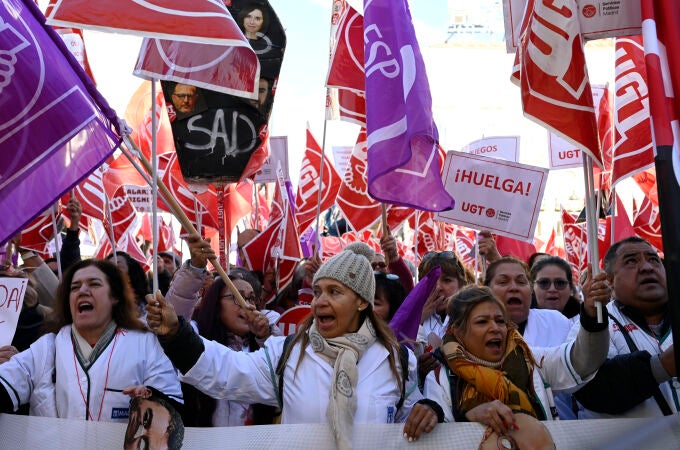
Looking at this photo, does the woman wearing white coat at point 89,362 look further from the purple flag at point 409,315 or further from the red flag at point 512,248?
the red flag at point 512,248

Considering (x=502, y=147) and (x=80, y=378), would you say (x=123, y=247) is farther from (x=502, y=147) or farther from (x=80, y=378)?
(x=80, y=378)

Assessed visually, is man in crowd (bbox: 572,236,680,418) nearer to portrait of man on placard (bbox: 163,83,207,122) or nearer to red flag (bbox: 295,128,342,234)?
portrait of man on placard (bbox: 163,83,207,122)

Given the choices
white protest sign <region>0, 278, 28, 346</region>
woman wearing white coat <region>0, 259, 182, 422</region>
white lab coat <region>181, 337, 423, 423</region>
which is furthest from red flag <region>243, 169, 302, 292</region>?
white lab coat <region>181, 337, 423, 423</region>

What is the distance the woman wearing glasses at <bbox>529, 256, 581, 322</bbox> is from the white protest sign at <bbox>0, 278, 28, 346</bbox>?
295 centimetres

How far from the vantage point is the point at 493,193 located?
602cm

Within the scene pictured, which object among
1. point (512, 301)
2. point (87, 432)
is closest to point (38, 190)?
point (87, 432)

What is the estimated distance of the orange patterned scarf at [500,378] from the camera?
3.15m

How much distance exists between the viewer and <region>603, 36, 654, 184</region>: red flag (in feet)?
16.2

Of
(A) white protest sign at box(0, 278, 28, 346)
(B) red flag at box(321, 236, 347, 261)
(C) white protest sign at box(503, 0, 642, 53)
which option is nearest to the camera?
(C) white protest sign at box(503, 0, 642, 53)

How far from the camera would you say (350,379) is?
125 inches

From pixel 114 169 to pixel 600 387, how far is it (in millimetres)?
6627

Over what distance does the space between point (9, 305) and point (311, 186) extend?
220 inches

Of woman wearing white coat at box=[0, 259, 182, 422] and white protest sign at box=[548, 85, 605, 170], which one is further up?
white protest sign at box=[548, 85, 605, 170]

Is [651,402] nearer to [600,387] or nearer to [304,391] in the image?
[600,387]
